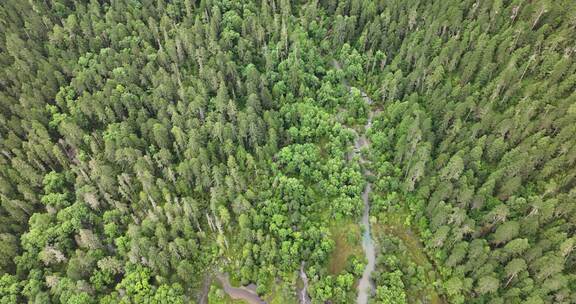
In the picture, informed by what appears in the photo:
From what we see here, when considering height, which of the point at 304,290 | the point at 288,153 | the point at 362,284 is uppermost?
the point at 288,153

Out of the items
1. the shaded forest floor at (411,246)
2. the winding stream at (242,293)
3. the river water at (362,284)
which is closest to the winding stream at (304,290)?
the river water at (362,284)

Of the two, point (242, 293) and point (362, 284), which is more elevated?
point (362, 284)

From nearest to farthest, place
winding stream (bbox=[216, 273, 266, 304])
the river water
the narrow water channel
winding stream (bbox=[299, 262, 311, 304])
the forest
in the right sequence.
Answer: the forest
winding stream (bbox=[299, 262, 311, 304])
the river water
the narrow water channel
winding stream (bbox=[216, 273, 266, 304])

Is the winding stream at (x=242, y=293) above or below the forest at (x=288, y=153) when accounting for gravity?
below

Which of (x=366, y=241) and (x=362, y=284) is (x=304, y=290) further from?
(x=366, y=241)

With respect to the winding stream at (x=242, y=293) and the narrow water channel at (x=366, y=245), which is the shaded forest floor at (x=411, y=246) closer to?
the narrow water channel at (x=366, y=245)

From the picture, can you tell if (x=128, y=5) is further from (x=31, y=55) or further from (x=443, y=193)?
(x=443, y=193)

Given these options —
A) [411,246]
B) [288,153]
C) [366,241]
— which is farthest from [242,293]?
[411,246]

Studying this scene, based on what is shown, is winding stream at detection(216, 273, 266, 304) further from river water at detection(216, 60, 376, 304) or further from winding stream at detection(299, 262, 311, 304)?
winding stream at detection(299, 262, 311, 304)

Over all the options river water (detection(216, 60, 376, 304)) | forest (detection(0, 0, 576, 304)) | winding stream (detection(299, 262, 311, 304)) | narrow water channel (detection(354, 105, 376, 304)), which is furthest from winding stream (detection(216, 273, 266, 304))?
narrow water channel (detection(354, 105, 376, 304))

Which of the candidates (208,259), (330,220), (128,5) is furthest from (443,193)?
(128,5)
